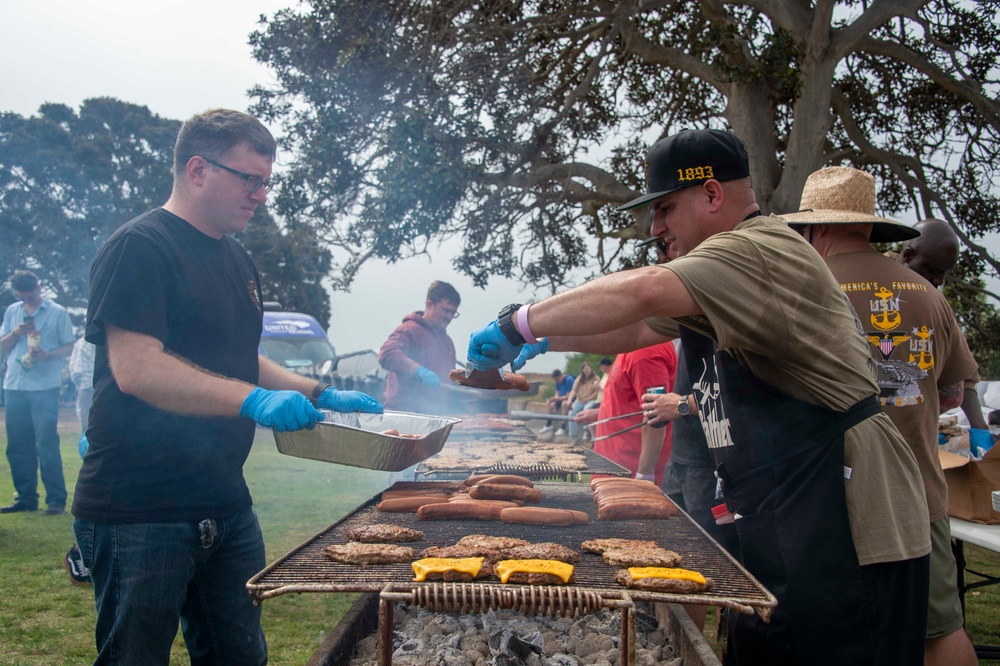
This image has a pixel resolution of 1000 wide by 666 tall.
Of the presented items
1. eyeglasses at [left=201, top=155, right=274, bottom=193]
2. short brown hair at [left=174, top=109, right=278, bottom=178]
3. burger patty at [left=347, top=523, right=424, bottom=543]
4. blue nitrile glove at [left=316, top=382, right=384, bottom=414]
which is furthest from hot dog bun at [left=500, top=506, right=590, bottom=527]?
short brown hair at [left=174, top=109, right=278, bottom=178]

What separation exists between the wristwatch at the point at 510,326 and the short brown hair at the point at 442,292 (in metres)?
4.50

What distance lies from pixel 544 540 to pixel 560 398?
45.5 ft

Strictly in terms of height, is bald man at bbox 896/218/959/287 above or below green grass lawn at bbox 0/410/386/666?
above

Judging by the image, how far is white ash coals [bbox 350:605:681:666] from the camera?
263 centimetres

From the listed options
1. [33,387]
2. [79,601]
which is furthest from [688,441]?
[33,387]

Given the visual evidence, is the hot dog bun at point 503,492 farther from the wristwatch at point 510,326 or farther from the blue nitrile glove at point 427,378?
the blue nitrile glove at point 427,378

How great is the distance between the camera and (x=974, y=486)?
358 cm

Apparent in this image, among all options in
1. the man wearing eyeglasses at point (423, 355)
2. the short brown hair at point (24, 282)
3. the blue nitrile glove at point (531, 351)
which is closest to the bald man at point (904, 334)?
the blue nitrile glove at point (531, 351)

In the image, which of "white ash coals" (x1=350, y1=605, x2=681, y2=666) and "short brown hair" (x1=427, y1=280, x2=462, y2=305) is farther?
"short brown hair" (x1=427, y1=280, x2=462, y2=305)

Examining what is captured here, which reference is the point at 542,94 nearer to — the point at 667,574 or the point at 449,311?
the point at 449,311

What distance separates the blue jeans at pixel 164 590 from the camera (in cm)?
216

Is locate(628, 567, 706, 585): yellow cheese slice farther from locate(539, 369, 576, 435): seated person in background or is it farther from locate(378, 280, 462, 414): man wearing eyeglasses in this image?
locate(539, 369, 576, 435): seated person in background

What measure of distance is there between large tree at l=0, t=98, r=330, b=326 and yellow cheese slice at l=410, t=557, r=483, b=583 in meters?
24.2

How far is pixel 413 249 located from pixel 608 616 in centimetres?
645
